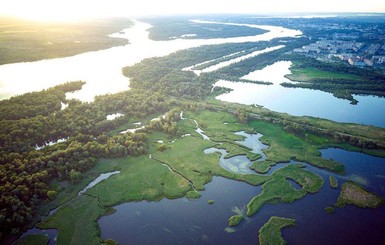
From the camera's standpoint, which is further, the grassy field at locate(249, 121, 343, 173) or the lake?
the grassy field at locate(249, 121, 343, 173)

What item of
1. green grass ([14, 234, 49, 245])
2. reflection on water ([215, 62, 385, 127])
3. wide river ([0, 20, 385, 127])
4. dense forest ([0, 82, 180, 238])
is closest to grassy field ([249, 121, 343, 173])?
reflection on water ([215, 62, 385, 127])

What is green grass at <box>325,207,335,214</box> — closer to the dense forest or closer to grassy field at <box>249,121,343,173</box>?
grassy field at <box>249,121,343,173</box>

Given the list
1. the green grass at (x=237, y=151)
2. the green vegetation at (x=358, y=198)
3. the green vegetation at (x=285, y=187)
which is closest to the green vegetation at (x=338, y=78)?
the green grass at (x=237, y=151)

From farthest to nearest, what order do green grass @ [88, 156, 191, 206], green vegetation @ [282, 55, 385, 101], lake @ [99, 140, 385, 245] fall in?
green vegetation @ [282, 55, 385, 101]
green grass @ [88, 156, 191, 206]
lake @ [99, 140, 385, 245]

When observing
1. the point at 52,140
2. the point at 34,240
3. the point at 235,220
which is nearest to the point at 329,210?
the point at 235,220

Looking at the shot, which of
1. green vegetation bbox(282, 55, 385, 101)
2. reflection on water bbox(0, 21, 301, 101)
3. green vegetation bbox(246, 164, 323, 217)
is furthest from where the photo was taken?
green vegetation bbox(282, 55, 385, 101)

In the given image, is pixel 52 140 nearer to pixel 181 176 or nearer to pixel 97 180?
pixel 97 180
